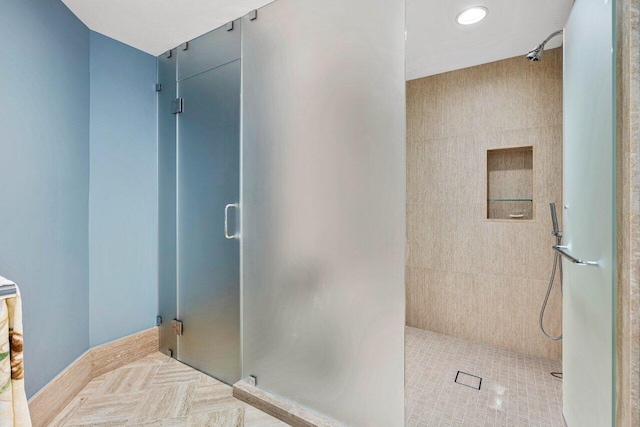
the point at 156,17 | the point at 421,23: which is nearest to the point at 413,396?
the point at 421,23

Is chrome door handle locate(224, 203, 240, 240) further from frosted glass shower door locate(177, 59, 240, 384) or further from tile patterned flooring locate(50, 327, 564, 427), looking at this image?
tile patterned flooring locate(50, 327, 564, 427)

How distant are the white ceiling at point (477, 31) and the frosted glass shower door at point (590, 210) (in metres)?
0.40

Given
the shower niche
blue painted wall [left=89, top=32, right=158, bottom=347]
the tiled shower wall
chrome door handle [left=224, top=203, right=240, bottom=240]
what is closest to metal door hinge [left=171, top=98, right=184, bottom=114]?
blue painted wall [left=89, top=32, right=158, bottom=347]

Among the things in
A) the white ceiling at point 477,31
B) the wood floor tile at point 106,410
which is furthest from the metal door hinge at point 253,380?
the white ceiling at point 477,31

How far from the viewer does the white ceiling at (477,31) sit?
5.76ft

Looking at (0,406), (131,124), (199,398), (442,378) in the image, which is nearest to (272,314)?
(199,398)

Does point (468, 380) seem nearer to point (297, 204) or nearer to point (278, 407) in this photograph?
point (278, 407)

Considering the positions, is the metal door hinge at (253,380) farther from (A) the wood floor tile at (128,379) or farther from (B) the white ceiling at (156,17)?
(B) the white ceiling at (156,17)

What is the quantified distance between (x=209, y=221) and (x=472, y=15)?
2.06 metres

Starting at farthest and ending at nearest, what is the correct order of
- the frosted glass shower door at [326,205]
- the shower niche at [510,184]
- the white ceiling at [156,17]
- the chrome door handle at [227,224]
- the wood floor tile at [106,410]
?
1. the shower niche at [510,184]
2. the chrome door handle at [227,224]
3. the white ceiling at [156,17]
4. the wood floor tile at [106,410]
5. the frosted glass shower door at [326,205]

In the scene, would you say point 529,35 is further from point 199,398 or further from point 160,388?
point 160,388

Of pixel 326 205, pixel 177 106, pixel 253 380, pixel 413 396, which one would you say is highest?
pixel 177 106

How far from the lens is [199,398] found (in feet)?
6.21

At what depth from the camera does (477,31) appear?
203cm
